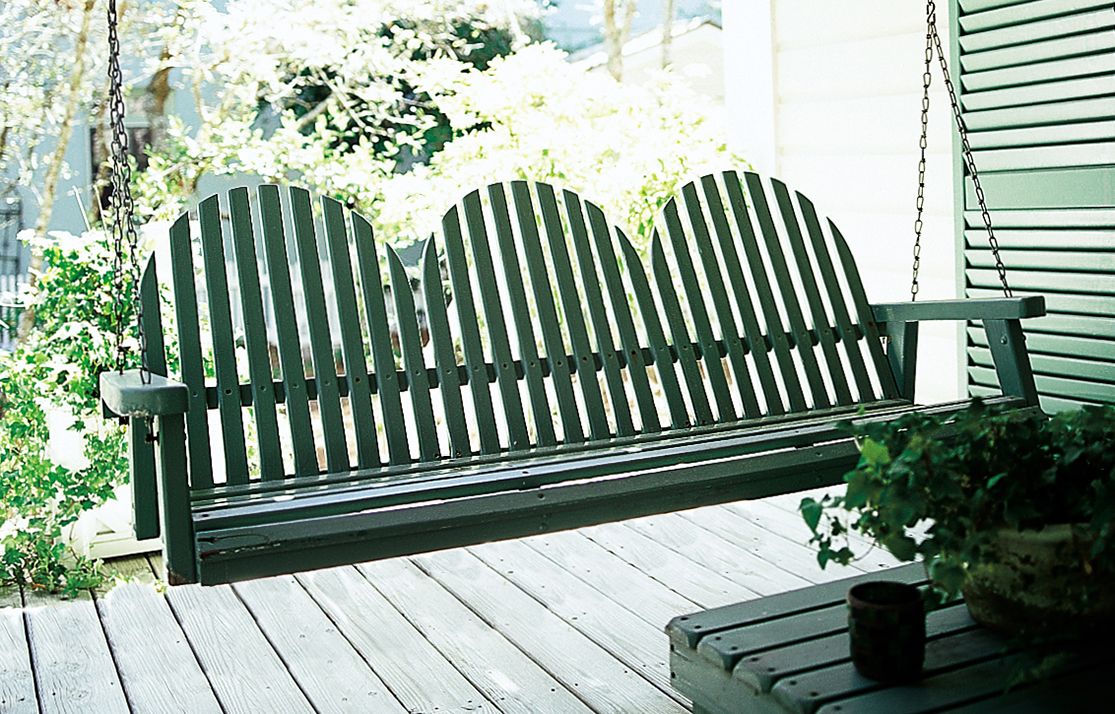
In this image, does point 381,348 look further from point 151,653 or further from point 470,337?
point 151,653

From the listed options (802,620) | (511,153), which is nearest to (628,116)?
(511,153)

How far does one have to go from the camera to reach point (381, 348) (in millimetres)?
2916

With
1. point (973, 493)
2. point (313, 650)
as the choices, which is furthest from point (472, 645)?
point (973, 493)

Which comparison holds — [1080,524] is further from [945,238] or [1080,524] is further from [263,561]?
[945,238]

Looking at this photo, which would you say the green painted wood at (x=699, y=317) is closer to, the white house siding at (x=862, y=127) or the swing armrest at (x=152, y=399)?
the white house siding at (x=862, y=127)

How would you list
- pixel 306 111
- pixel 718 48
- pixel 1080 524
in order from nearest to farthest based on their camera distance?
pixel 1080 524 → pixel 306 111 → pixel 718 48

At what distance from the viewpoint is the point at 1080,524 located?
176 centimetres

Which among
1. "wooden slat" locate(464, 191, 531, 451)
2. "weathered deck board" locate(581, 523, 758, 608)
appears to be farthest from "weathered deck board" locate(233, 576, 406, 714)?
"weathered deck board" locate(581, 523, 758, 608)

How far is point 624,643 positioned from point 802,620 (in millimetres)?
1011

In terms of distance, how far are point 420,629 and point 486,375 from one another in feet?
2.08

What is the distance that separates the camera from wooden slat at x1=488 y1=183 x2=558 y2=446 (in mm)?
2971

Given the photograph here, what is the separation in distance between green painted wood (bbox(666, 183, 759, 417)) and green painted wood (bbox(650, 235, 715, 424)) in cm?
9

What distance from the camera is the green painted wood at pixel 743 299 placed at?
3242 millimetres

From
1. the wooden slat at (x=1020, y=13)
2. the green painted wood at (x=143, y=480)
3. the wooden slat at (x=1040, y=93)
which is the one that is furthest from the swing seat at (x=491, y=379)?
the wooden slat at (x=1020, y=13)
